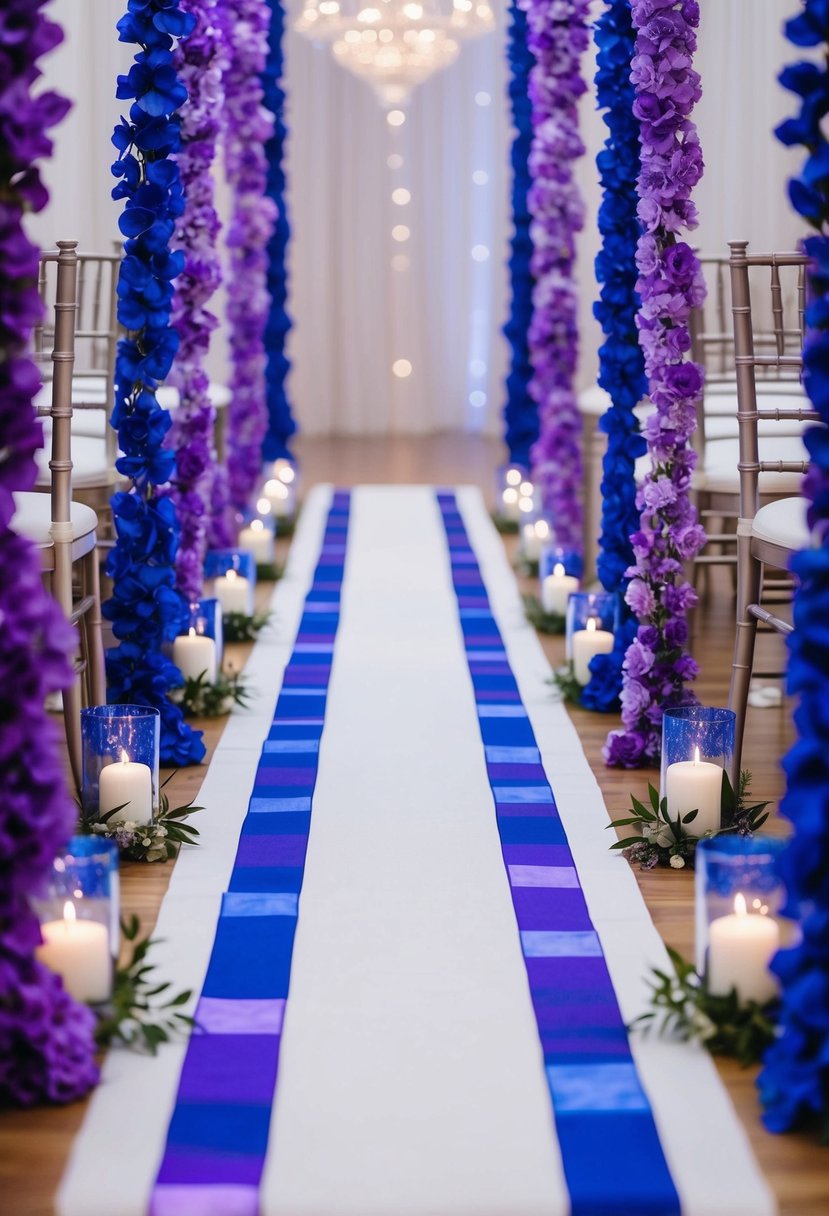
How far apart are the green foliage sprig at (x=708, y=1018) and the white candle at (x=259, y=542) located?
362 cm

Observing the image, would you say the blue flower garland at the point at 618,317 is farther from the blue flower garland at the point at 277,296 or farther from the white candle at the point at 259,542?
the blue flower garland at the point at 277,296

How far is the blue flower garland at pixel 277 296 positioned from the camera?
23.8 ft

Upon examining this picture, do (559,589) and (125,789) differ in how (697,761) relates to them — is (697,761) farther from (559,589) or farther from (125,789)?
(559,589)

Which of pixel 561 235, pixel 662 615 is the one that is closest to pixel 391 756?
pixel 662 615

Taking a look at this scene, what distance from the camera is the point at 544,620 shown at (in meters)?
5.01

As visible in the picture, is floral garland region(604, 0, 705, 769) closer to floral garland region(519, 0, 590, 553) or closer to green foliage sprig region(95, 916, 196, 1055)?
green foliage sprig region(95, 916, 196, 1055)

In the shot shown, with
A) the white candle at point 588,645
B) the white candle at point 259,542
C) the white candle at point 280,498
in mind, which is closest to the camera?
the white candle at point 588,645

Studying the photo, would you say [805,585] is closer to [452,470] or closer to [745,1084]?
[745,1084]

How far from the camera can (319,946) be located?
2635mm

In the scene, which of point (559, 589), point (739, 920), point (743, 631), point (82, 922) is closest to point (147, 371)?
point (743, 631)

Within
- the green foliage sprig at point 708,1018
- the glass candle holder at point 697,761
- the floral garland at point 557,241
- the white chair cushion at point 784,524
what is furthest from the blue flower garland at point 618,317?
the floral garland at point 557,241

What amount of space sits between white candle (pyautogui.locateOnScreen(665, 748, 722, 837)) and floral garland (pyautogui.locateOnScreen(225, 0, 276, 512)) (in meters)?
3.74

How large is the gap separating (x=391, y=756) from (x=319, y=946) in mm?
1079

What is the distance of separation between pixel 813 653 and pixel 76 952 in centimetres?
103
